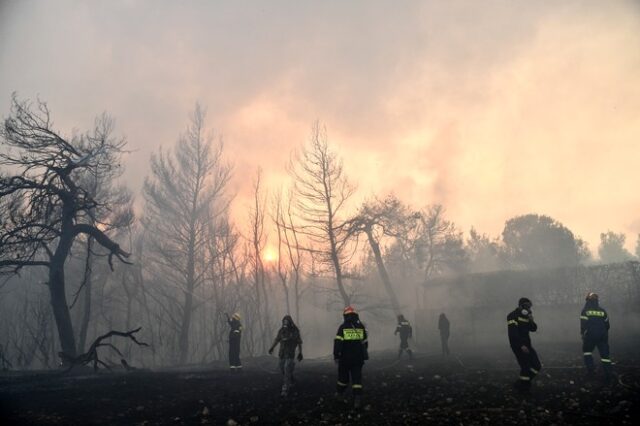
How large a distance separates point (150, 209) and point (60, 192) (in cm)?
1348

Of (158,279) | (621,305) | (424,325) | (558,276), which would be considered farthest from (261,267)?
(621,305)

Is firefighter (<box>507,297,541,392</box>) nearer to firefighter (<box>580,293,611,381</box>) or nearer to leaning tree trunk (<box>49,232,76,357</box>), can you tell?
firefighter (<box>580,293,611,381</box>)

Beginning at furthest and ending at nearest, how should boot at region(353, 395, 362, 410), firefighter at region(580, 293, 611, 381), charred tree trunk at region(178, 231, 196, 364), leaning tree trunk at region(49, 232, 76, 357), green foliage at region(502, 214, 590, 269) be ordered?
1. green foliage at region(502, 214, 590, 269)
2. charred tree trunk at region(178, 231, 196, 364)
3. leaning tree trunk at region(49, 232, 76, 357)
4. firefighter at region(580, 293, 611, 381)
5. boot at region(353, 395, 362, 410)

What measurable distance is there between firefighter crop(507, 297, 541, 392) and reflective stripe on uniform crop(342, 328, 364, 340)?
359cm

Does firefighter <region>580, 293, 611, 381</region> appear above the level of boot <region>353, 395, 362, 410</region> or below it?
above

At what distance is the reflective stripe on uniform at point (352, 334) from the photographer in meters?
9.25

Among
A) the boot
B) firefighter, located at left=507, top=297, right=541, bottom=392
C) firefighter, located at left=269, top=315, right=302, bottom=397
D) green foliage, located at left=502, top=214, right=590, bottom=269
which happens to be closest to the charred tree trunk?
firefighter, located at left=269, top=315, right=302, bottom=397

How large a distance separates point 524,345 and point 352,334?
427 cm

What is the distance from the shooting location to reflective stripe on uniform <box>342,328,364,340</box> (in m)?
9.25

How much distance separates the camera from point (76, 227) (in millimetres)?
16484

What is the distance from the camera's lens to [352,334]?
30.5 ft

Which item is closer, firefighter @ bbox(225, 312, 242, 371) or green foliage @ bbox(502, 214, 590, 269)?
firefighter @ bbox(225, 312, 242, 371)

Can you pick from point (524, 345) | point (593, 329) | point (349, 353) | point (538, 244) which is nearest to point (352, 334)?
point (349, 353)

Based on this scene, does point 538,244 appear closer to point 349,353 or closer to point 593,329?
point 593,329
